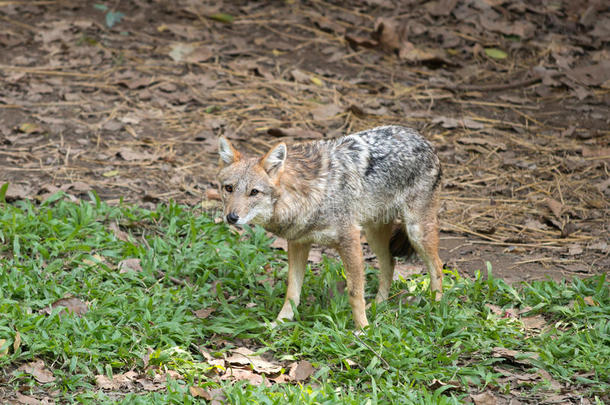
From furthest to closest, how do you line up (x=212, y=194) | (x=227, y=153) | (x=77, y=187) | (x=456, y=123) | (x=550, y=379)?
1. (x=456, y=123)
2. (x=212, y=194)
3. (x=77, y=187)
4. (x=227, y=153)
5. (x=550, y=379)

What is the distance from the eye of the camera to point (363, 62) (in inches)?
433

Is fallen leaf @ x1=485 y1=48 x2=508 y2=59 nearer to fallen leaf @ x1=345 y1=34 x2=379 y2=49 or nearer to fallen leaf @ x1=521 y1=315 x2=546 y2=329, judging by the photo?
fallen leaf @ x1=345 y1=34 x2=379 y2=49

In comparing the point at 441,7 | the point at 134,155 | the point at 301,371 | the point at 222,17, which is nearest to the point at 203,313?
the point at 301,371

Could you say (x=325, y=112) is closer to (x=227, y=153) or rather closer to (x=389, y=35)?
(x=389, y=35)

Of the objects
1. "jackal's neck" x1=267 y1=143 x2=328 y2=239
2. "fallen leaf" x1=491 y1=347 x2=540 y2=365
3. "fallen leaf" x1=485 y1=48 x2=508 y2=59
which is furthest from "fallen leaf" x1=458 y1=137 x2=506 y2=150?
"fallen leaf" x1=491 y1=347 x2=540 y2=365

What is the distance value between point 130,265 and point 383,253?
2.29 meters

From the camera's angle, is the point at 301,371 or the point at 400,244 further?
the point at 400,244

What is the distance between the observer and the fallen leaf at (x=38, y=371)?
16.3 feet

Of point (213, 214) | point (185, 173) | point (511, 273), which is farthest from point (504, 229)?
point (185, 173)

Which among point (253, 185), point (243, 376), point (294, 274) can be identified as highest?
point (253, 185)

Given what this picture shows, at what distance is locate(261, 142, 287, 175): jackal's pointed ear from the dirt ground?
2.43 m


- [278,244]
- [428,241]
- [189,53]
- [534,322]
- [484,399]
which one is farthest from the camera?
[189,53]

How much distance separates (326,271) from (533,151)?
387cm

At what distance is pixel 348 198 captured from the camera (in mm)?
5855
